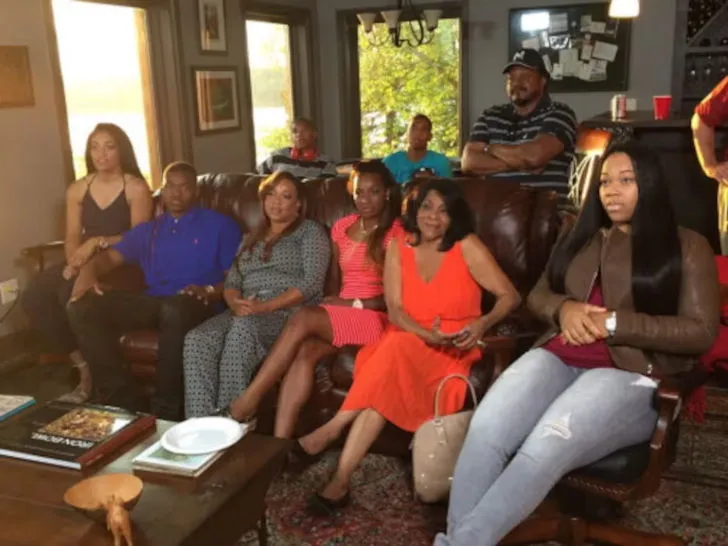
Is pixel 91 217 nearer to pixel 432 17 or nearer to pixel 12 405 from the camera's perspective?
pixel 12 405

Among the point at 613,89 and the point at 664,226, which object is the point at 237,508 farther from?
the point at 613,89

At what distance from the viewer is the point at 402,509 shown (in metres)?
2.41

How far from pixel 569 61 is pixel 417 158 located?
2145mm

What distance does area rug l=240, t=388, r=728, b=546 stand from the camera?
2.25 m

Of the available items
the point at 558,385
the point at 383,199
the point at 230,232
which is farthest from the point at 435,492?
the point at 230,232

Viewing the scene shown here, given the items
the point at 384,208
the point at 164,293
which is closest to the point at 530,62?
the point at 384,208

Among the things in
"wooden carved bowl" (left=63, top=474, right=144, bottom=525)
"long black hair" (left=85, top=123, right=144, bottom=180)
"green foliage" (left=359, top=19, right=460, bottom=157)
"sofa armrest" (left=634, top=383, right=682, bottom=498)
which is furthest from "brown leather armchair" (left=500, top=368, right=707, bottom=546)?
"green foliage" (left=359, top=19, right=460, bottom=157)

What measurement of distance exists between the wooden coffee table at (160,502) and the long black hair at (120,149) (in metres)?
1.90

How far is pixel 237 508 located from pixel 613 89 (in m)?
5.13

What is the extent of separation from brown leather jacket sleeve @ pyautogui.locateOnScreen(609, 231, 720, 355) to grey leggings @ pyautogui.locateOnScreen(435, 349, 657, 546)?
0.11 metres

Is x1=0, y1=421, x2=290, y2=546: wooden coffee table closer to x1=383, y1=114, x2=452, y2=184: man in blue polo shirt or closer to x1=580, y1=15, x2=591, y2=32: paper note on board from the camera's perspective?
x1=383, y1=114, x2=452, y2=184: man in blue polo shirt

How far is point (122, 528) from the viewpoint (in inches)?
57.5

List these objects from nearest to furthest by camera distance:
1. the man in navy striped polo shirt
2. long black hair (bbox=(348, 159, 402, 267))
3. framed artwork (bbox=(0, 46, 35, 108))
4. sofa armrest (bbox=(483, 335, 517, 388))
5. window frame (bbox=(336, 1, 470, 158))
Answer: sofa armrest (bbox=(483, 335, 517, 388)) < long black hair (bbox=(348, 159, 402, 267)) < the man in navy striped polo shirt < framed artwork (bbox=(0, 46, 35, 108)) < window frame (bbox=(336, 1, 470, 158))

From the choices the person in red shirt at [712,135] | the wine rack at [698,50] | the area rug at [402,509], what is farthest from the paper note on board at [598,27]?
the area rug at [402,509]
